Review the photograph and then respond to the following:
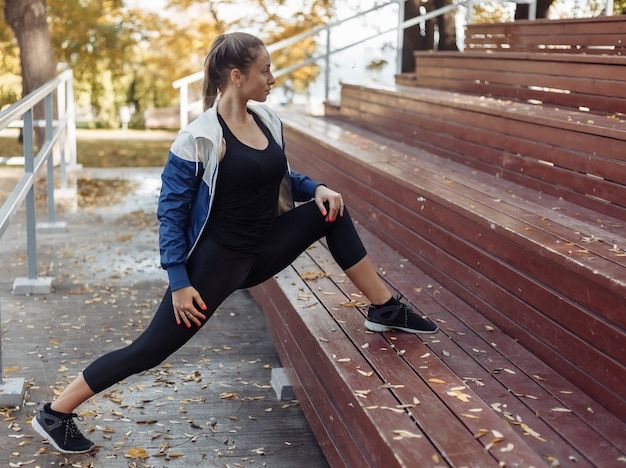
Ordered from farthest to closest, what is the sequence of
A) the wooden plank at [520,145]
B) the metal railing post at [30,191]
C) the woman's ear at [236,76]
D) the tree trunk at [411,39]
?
the tree trunk at [411,39] < the metal railing post at [30,191] < the wooden plank at [520,145] < the woman's ear at [236,76]

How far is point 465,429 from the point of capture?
107 inches

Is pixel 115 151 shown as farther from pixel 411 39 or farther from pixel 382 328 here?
pixel 382 328

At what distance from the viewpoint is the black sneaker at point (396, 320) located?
362cm

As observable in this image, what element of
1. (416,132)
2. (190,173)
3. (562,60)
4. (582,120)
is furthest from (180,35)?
(190,173)

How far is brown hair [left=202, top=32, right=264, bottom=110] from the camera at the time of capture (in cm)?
328

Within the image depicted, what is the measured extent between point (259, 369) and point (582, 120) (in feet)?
6.92

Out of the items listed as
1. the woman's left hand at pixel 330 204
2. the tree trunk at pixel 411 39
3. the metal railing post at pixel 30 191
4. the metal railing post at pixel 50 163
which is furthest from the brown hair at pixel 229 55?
the tree trunk at pixel 411 39

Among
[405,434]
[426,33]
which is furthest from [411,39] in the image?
[405,434]

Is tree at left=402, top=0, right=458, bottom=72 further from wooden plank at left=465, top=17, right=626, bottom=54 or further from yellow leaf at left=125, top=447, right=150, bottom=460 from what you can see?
yellow leaf at left=125, top=447, right=150, bottom=460

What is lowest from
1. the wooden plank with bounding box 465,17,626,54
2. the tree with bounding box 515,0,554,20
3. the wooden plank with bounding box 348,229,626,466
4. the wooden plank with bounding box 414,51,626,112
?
the wooden plank with bounding box 348,229,626,466

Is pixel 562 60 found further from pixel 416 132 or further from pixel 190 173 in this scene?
pixel 190 173

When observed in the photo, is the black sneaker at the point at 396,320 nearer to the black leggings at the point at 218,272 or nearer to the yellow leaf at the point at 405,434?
the black leggings at the point at 218,272

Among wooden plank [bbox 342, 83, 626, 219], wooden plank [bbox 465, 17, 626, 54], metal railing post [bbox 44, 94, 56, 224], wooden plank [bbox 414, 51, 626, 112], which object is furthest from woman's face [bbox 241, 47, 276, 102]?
metal railing post [bbox 44, 94, 56, 224]

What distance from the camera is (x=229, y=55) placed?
3295 mm
